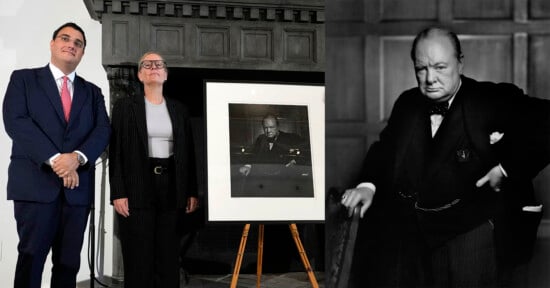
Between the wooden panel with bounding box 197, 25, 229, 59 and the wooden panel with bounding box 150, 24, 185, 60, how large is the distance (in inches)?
4.9

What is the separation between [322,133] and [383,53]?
1058 millimetres

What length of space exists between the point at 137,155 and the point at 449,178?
1516 mm

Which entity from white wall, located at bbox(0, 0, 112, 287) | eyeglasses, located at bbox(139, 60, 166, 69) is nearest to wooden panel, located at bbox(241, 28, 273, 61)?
eyeglasses, located at bbox(139, 60, 166, 69)

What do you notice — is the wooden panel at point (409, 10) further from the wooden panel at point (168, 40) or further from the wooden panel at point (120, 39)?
the wooden panel at point (120, 39)

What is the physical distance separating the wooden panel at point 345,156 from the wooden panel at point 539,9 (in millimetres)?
770

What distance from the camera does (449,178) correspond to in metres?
1.92

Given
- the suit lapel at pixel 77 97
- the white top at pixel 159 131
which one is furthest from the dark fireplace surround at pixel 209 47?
the suit lapel at pixel 77 97

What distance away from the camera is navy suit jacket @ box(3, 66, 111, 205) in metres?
2.46

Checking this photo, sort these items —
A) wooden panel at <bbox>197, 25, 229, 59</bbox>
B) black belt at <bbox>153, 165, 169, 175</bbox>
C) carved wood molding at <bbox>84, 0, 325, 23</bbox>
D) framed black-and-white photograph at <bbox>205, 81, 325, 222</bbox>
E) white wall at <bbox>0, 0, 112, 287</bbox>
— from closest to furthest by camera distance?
black belt at <bbox>153, 165, 169, 175</bbox> → framed black-and-white photograph at <bbox>205, 81, 325, 222</bbox> → white wall at <bbox>0, 0, 112, 287</bbox> → carved wood molding at <bbox>84, 0, 325, 23</bbox> → wooden panel at <bbox>197, 25, 229, 59</bbox>

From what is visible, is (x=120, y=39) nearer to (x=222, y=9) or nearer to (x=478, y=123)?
(x=222, y=9)

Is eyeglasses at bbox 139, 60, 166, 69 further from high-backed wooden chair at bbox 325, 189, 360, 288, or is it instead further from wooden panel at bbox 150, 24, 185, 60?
high-backed wooden chair at bbox 325, 189, 360, 288

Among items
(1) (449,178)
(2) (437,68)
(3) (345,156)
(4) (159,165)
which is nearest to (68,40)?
(4) (159,165)

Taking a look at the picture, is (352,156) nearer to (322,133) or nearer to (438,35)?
(438,35)

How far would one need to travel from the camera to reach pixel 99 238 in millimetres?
3793
